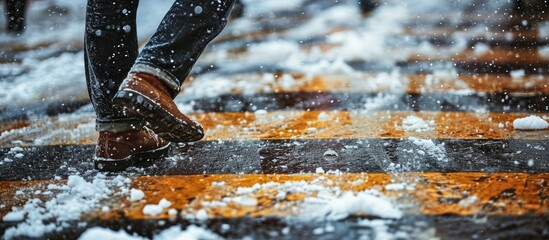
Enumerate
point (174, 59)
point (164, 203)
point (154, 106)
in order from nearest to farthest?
point (164, 203) < point (154, 106) < point (174, 59)

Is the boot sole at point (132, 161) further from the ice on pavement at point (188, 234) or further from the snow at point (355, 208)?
the snow at point (355, 208)

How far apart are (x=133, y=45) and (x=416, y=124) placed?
4.10 ft

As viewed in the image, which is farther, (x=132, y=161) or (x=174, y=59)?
(x=132, y=161)

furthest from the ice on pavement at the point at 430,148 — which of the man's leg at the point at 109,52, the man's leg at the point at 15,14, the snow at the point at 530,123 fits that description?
the man's leg at the point at 15,14

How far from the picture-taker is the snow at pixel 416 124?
8.46ft

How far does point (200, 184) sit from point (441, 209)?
2.48 feet

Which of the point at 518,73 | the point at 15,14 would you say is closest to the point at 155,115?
the point at 518,73

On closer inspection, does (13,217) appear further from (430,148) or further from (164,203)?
(430,148)

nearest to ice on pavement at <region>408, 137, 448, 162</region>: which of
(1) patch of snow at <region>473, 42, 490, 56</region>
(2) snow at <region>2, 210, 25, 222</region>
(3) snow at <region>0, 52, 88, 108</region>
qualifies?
(2) snow at <region>2, 210, 25, 222</region>

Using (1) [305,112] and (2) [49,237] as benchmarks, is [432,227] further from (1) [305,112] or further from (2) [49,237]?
(1) [305,112]

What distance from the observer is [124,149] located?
7.10 ft

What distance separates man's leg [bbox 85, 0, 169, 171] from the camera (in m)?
2.12

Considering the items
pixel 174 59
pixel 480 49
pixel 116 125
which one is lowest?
→ pixel 116 125

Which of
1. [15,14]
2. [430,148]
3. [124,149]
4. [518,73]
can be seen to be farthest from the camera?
[15,14]
